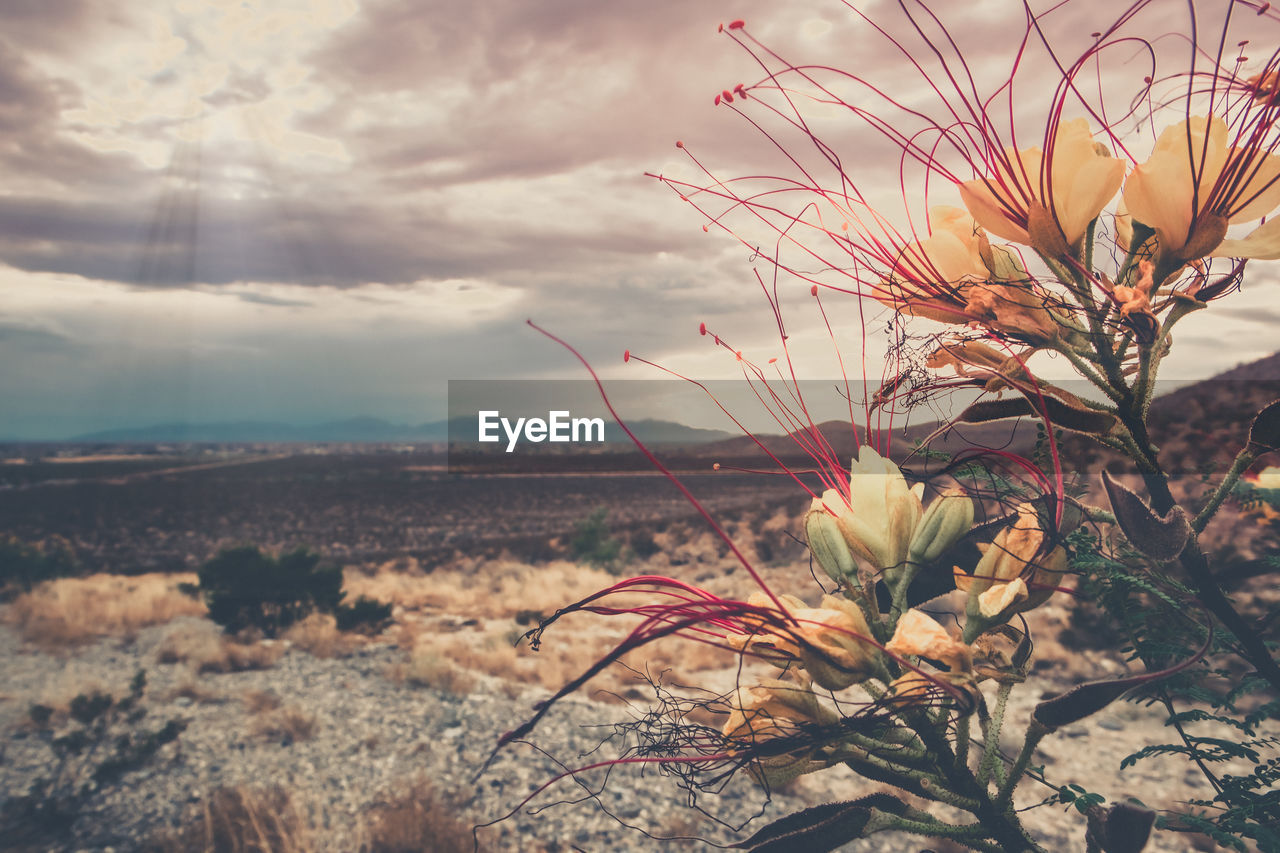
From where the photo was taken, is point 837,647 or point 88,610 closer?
point 837,647

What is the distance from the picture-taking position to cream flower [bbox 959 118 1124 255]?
63cm

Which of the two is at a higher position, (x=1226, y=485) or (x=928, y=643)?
(x=1226, y=485)

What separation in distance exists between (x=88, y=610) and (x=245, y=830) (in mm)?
10450

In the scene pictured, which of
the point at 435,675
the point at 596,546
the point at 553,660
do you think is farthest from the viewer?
the point at 596,546

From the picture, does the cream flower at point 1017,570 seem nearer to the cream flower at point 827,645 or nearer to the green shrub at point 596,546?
the cream flower at point 827,645

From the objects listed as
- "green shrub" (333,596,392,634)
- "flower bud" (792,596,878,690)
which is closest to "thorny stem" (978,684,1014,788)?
"flower bud" (792,596,878,690)

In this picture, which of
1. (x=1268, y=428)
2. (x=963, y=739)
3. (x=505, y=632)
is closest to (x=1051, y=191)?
(x=1268, y=428)

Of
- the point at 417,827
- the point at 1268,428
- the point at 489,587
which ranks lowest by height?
the point at 489,587

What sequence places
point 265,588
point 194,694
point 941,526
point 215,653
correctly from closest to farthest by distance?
point 941,526, point 194,694, point 215,653, point 265,588

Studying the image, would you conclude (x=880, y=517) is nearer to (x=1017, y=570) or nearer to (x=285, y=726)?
(x=1017, y=570)

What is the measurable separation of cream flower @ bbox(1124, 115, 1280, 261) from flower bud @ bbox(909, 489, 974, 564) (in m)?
0.31

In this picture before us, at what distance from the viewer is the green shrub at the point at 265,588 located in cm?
1168

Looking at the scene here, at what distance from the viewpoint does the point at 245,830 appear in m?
5.55

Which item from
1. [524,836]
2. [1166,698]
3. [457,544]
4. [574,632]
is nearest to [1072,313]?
[1166,698]
